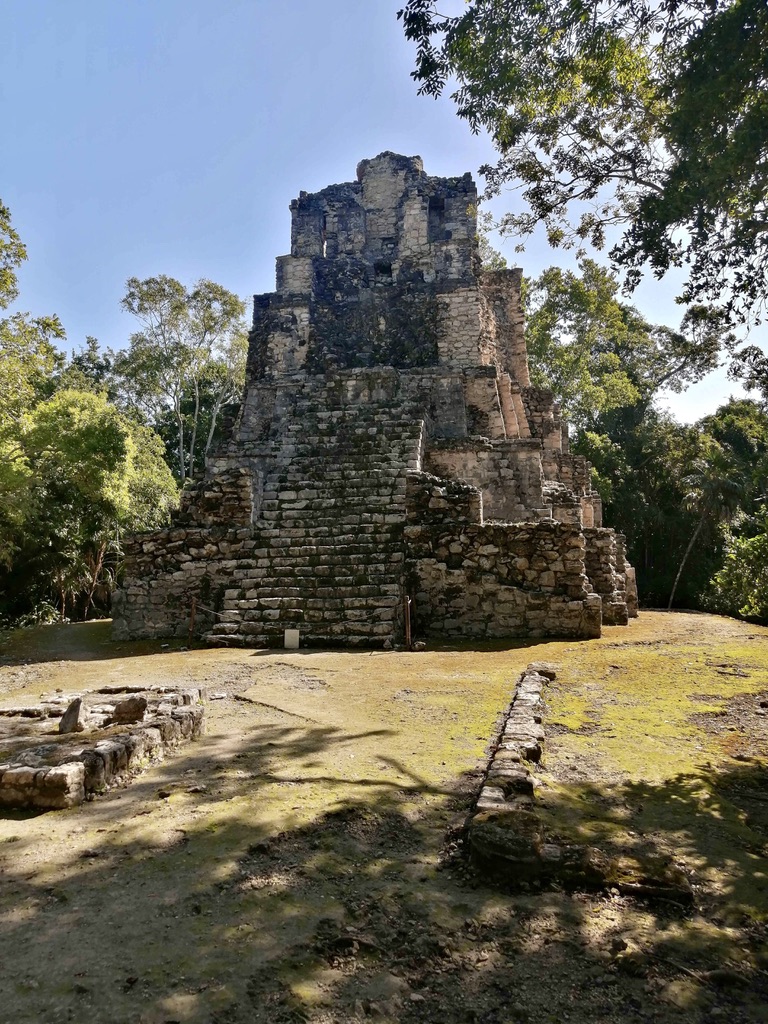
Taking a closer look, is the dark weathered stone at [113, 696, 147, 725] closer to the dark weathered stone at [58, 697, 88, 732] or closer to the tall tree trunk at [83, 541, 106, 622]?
the dark weathered stone at [58, 697, 88, 732]

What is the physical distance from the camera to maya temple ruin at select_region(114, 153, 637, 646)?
30.8 feet

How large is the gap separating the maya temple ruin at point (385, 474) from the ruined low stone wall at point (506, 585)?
0.03 metres

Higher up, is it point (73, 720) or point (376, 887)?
point (73, 720)

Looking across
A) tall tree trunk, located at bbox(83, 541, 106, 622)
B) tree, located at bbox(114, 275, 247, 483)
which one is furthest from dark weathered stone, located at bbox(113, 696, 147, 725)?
tree, located at bbox(114, 275, 247, 483)

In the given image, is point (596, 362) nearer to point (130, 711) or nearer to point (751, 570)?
point (751, 570)

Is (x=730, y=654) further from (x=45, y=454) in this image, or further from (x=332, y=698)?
(x=45, y=454)

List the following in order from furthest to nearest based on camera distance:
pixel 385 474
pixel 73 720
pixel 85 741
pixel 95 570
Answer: pixel 95 570 → pixel 385 474 → pixel 73 720 → pixel 85 741

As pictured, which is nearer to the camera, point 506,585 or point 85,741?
point 85,741

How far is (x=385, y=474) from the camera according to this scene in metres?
12.0

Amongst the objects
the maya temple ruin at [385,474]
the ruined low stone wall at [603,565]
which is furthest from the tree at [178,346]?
the ruined low stone wall at [603,565]

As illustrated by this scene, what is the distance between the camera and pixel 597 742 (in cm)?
450

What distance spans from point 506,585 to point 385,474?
359 cm

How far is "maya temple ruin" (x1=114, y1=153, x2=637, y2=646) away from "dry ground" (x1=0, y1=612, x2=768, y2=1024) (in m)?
4.12

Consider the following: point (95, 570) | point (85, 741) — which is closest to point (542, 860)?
point (85, 741)
